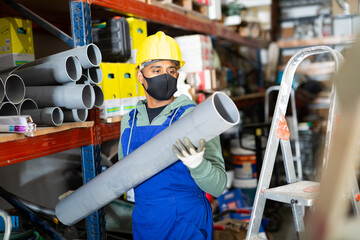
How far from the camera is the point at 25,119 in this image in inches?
73.4

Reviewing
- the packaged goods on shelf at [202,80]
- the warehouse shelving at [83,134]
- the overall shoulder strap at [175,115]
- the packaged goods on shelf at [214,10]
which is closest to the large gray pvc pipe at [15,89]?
the warehouse shelving at [83,134]

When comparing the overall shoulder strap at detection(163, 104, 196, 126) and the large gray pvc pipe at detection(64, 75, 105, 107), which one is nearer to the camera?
the overall shoulder strap at detection(163, 104, 196, 126)

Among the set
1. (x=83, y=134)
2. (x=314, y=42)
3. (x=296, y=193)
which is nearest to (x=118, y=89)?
(x=83, y=134)

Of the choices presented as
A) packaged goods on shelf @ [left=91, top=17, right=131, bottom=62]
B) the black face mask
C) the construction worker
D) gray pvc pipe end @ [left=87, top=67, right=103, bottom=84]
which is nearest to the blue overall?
the construction worker

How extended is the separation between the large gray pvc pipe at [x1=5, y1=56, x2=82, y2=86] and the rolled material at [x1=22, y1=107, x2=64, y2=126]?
0.22 meters

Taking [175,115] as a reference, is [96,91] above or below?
above

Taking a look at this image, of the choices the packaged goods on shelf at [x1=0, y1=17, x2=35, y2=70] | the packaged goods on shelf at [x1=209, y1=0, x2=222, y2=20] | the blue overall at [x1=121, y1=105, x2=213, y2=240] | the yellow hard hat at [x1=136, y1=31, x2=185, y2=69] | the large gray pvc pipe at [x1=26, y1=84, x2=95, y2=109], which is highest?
the packaged goods on shelf at [x1=209, y1=0, x2=222, y2=20]

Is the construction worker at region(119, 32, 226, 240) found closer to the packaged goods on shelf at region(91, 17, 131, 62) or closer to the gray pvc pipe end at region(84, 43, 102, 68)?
the gray pvc pipe end at region(84, 43, 102, 68)

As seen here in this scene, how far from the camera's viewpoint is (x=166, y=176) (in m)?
2.04

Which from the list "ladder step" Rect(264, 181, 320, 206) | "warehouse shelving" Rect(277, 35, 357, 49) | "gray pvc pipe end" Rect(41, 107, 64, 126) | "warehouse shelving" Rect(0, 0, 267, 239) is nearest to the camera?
"ladder step" Rect(264, 181, 320, 206)

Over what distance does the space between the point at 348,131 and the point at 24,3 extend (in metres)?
3.10

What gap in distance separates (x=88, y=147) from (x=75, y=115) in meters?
0.41

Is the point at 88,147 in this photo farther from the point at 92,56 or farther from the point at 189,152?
the point at 189,152

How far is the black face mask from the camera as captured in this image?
2172 mm
